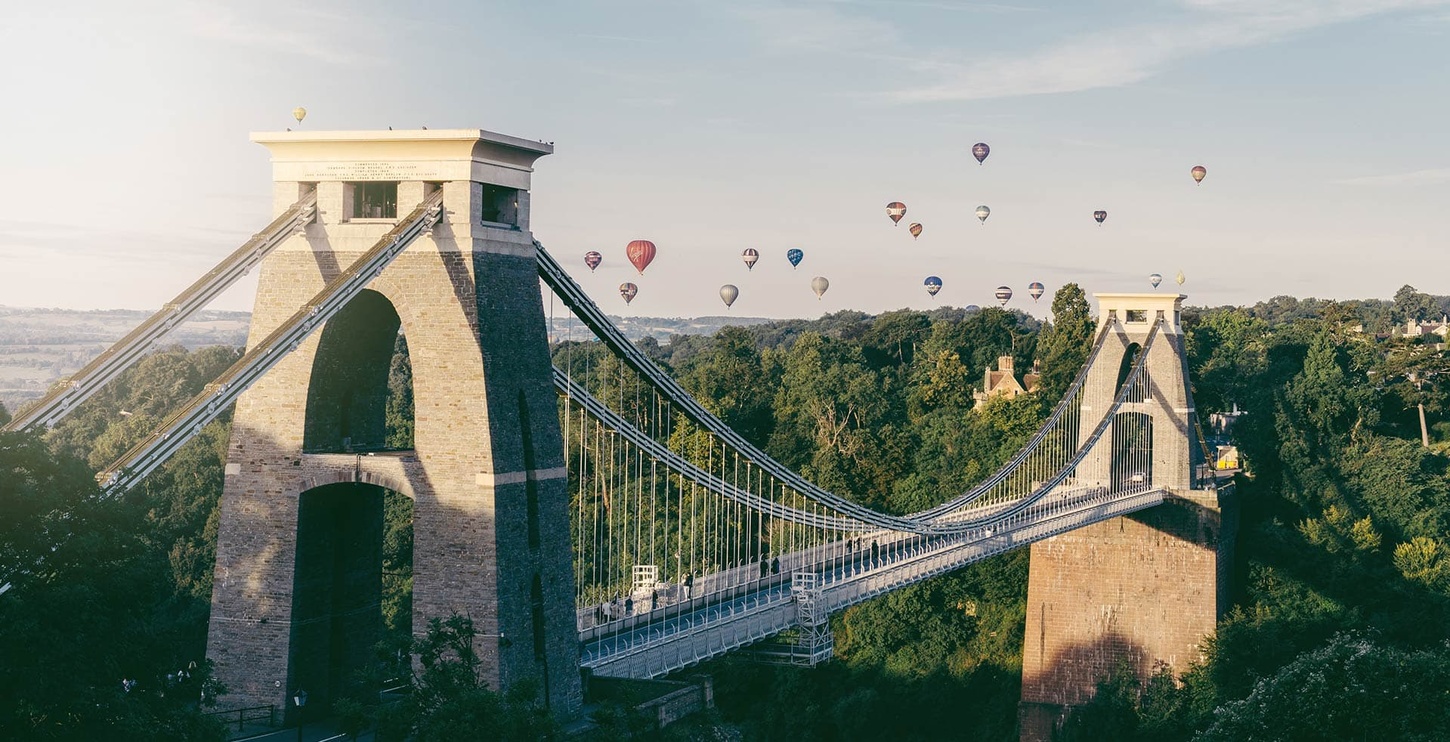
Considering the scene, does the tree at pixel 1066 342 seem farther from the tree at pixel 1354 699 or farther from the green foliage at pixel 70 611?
the green foliage at pixel 70 611

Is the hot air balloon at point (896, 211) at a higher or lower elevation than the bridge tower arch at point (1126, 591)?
higher

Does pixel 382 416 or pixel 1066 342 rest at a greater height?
pixel 1066 342

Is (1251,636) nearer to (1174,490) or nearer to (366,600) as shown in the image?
(1174,490)

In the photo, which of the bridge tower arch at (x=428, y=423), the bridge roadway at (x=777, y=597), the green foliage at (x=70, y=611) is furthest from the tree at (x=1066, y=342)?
the green foliage at (x=70, y=611)

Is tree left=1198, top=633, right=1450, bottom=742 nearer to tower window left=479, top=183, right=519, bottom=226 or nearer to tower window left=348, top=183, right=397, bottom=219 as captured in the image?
tower window left=479, top=183, right=519, bottom=226

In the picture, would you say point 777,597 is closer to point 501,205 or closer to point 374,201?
point 501,205

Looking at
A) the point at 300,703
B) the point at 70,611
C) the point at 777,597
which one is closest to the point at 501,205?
the point at 300,703

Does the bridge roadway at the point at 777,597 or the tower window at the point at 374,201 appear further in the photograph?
the bridge roadway at the point at 777,597
